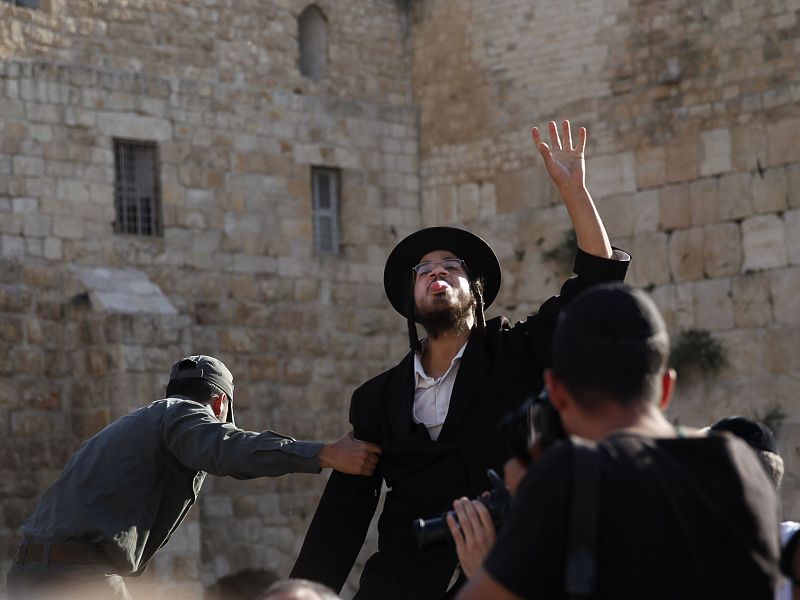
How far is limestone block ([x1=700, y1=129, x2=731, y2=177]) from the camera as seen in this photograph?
1273 centimetres

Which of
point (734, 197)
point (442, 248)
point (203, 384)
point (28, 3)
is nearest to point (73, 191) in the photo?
point (28, 3)

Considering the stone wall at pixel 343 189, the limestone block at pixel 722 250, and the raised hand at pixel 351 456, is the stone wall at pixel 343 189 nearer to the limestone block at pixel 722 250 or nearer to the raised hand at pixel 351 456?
the limestone block at pixel 722 250

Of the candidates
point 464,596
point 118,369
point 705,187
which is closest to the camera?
point 464,596

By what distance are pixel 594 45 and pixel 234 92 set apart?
330cm

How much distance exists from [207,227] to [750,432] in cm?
941

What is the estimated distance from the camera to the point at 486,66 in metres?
14.1

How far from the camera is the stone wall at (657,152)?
12375 millimetres

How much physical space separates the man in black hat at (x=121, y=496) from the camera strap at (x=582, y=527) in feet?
9.00

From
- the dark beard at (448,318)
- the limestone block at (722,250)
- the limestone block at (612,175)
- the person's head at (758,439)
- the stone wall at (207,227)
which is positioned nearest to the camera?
the person's head at (758,439)

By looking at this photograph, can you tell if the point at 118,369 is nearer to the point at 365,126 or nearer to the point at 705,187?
the point at 365,126

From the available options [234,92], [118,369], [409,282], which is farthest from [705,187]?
[409,282]

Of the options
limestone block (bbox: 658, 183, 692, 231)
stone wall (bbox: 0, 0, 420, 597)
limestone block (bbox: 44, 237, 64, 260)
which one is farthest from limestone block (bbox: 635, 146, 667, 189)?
limestone block (bbox: 44, 237, 64, 260)

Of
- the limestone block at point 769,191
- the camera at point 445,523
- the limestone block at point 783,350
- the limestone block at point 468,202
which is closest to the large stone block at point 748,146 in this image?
the limestone block at point 769,191

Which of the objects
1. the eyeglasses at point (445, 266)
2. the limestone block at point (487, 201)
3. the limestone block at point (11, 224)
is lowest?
the eyeglasses at point (445, 266)
